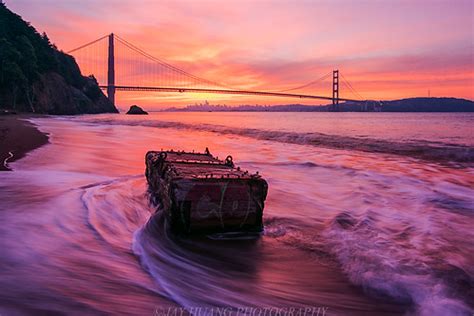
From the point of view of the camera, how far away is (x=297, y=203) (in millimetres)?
6801

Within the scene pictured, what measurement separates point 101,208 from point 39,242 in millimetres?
1672

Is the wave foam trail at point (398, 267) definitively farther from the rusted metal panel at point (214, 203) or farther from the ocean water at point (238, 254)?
the rusted metal panel at point (214, 203)

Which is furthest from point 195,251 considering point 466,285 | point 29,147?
point 29,147

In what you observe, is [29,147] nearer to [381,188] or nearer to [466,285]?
[381,188]

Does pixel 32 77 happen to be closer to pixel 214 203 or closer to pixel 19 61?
pixel 19 61

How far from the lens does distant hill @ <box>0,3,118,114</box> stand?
186 feet

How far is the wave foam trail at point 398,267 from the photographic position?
3.18 m

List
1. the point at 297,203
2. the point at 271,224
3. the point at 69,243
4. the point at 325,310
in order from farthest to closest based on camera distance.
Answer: the point at 297,203 < the point at 271,224 < the point at 69,243 < the point at 325,310

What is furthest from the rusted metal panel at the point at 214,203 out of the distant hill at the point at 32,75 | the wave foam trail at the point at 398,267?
the distant hill at the point at 32,75

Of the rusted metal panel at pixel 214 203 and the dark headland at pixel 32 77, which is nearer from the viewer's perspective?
the rusted metal panel at pixel 214 203

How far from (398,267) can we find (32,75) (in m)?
72.2

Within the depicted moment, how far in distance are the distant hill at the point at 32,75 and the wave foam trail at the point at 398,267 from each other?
209 ft

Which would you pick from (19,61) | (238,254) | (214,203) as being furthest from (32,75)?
(238,254)

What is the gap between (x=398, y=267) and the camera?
3.84 metres
